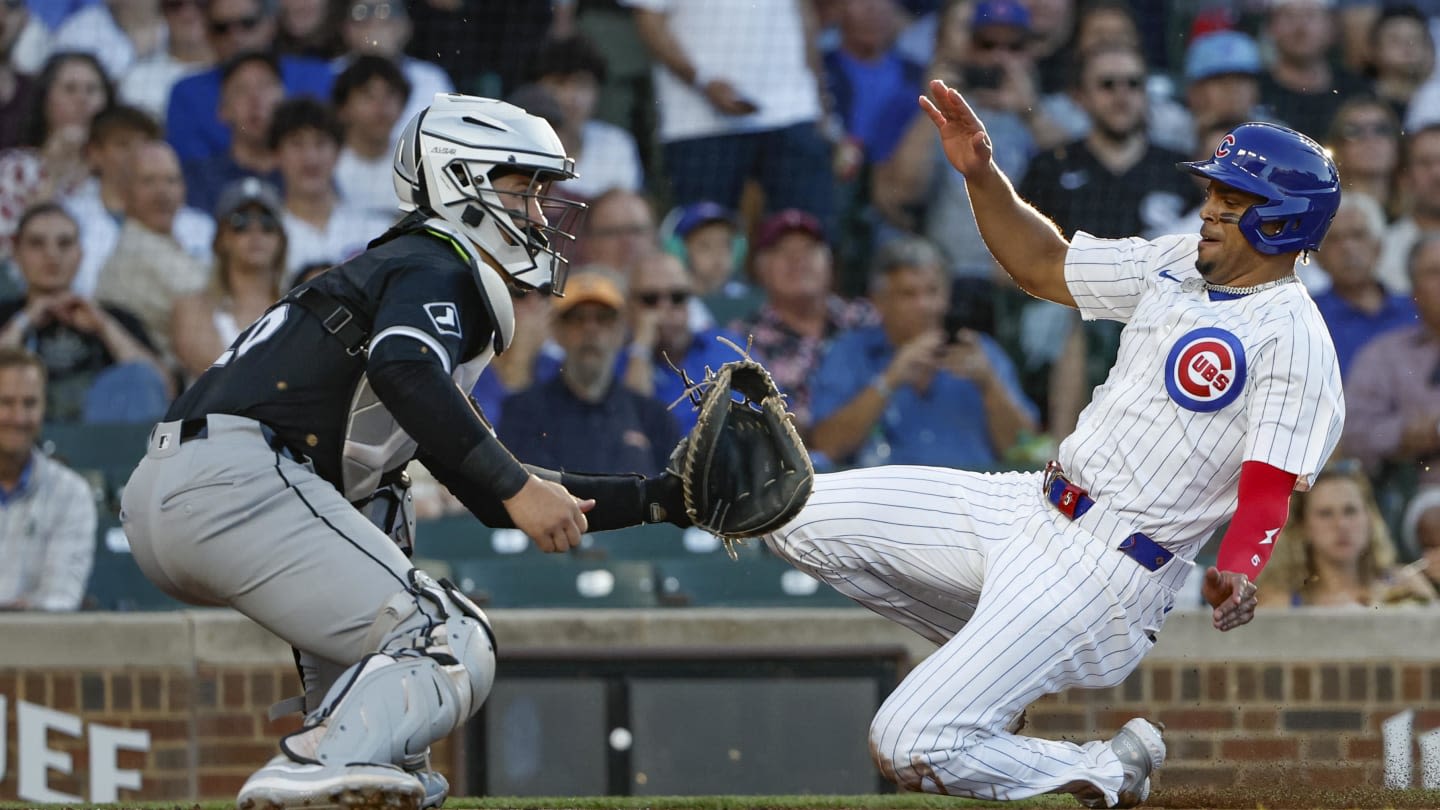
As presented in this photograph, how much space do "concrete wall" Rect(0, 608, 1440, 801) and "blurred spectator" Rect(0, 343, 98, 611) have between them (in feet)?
1.15

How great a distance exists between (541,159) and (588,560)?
298 cm

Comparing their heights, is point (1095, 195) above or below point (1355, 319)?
above

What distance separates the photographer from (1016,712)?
4113 mm

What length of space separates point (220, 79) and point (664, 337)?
229 cm

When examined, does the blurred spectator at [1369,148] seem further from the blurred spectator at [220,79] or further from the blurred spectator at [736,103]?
the blurred spectator at [220,79]

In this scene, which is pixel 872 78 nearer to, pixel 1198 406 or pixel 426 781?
pixel 1198 406

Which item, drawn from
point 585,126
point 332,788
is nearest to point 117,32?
point 585,126

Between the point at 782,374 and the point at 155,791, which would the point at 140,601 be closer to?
the point at 155,791

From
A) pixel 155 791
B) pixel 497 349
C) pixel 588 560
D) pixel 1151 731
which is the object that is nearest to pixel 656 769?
pixel 588 560

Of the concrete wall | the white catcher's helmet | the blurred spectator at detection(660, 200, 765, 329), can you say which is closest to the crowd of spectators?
the blurred spectator at detection(660, 200, 765, 329)

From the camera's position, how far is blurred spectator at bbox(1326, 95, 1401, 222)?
780 cm

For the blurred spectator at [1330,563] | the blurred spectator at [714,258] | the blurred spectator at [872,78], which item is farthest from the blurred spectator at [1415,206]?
the blurred spectator at [714,258]

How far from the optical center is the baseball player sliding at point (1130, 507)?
13.0 ft

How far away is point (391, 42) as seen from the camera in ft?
27.1
